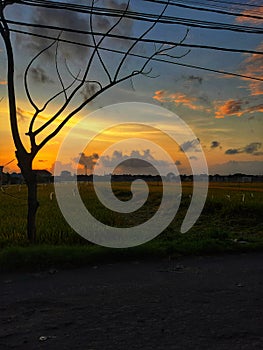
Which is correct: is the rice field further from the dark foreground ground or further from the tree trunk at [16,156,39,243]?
the dark foreground ground

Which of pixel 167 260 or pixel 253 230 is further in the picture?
pixel 253 230

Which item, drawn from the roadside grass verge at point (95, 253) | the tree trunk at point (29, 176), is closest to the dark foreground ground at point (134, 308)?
the roadside grass verge at point (95, 253)

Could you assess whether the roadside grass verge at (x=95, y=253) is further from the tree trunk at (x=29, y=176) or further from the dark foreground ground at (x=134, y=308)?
the tree trunk at (x=29, y=176)

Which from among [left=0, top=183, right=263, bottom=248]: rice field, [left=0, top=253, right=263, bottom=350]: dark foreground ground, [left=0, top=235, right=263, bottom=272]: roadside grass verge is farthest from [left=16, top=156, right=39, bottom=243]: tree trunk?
[left=0, top=253, right=263, bottom=350]: dark foreground ground

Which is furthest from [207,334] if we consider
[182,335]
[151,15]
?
[151,15]

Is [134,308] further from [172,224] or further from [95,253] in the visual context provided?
[172,224]

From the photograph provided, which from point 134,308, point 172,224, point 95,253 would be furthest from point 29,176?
point 172,224

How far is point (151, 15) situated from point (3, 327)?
800cm

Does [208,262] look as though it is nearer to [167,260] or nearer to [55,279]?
[167,260]

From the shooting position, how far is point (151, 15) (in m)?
9.96

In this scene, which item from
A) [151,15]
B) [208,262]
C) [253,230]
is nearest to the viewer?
[208,262]

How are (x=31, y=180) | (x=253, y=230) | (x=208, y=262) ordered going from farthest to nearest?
(x=253, y=230) < (x=31, y=180) < (x=208, y=262)

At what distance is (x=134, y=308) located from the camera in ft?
17.2

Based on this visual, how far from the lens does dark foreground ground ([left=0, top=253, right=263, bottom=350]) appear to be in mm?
4191
